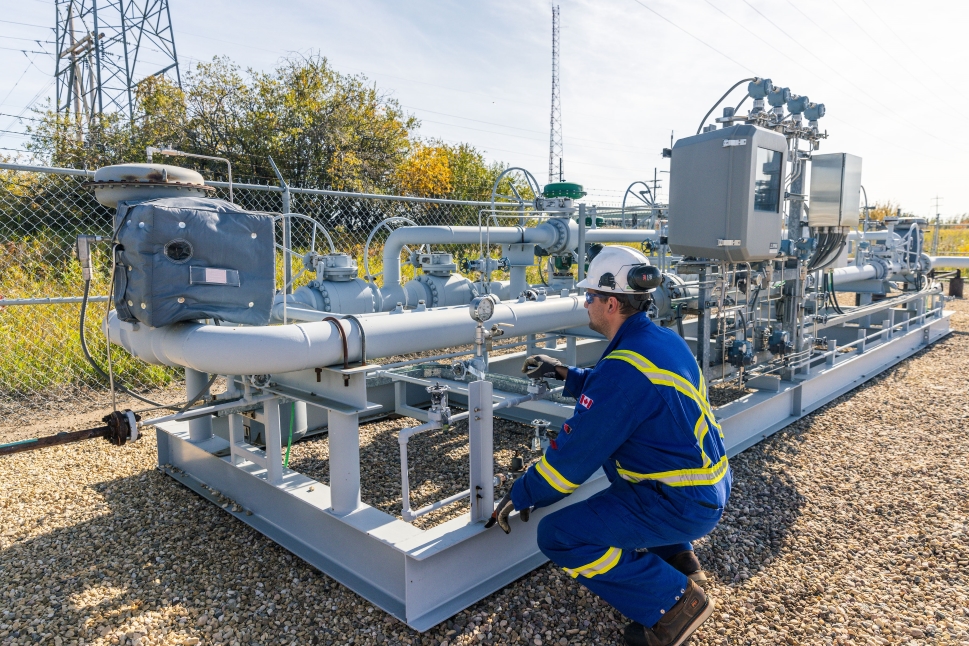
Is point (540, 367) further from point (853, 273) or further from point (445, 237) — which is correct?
point (853, 273)

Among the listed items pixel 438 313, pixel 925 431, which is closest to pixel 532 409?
pixel 438 313

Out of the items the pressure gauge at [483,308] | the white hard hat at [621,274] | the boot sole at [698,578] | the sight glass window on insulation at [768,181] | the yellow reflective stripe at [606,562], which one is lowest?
the boot sole at [698,578]

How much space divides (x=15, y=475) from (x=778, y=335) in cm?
578

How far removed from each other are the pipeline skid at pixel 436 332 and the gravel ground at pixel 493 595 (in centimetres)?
16

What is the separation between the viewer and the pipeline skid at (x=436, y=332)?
2.79 m

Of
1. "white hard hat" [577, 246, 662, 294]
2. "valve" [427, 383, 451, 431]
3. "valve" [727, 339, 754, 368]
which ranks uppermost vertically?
"white hard hat" [577, 246, 662, 294]

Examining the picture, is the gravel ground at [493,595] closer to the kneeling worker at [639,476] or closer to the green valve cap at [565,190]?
the kneeling worker at [639,476]

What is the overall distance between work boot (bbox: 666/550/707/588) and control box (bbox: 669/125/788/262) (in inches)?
93.2

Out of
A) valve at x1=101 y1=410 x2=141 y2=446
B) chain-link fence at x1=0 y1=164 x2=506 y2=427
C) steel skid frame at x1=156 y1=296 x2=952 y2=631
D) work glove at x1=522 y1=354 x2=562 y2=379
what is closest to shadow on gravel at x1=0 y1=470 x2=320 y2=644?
steel skid frame at x1=156 y1=296 x2=952 y2=631

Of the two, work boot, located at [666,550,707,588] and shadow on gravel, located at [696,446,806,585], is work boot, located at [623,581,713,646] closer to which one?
work boot, located at [666,550,707,588]

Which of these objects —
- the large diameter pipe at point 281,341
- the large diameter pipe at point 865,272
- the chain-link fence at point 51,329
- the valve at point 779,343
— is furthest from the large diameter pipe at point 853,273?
the large diameter pipe at point 281,341

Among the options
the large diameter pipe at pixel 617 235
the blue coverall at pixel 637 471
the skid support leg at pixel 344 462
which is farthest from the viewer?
the large diameter pipe at pixel 617 235

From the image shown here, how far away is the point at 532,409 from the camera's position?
16.1ft

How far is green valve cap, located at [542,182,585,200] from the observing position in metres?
7.20
